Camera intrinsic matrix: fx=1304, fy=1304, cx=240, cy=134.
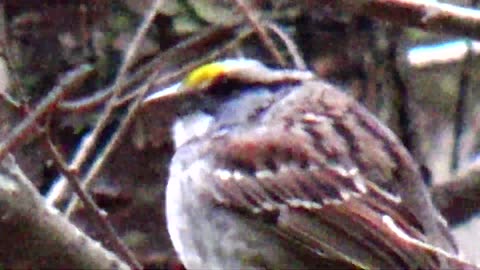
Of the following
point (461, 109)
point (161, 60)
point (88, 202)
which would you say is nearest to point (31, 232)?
point (88, 202)

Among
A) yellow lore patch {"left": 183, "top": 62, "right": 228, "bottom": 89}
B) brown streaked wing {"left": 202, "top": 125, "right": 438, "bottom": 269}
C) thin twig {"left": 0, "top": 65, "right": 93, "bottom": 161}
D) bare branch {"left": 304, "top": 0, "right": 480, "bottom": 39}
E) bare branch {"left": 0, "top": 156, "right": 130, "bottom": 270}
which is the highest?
thin twig {"left": 0, "top": 65, "right": 93, "bottom": 161}

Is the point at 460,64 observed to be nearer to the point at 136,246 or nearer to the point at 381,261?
the point at 136,246

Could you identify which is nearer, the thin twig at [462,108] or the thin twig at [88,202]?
the thin twig at [88,202]

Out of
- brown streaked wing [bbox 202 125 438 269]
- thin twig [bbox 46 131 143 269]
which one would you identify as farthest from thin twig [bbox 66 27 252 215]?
thin twig [bbox 46 131 143 269]

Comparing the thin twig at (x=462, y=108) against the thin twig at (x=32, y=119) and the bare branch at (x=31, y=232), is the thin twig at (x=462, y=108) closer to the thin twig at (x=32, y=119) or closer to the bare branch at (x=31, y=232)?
the bare branch at (x=31, y=232)

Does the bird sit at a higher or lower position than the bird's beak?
lower

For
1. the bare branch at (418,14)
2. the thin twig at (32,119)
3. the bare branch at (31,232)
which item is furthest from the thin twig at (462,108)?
the thin twig at (32,119)

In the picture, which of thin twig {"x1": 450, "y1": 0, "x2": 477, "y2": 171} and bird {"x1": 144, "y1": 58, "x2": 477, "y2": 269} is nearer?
bird {"x1": 144, "y1": 58, "x2": 477, "y2": 269}

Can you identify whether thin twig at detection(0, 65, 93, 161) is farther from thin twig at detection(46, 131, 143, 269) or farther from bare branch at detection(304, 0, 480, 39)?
bare branch at detection(304, 0, 480, 39)

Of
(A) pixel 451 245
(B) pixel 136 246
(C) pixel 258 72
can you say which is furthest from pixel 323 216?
(B) pixel 136 246
